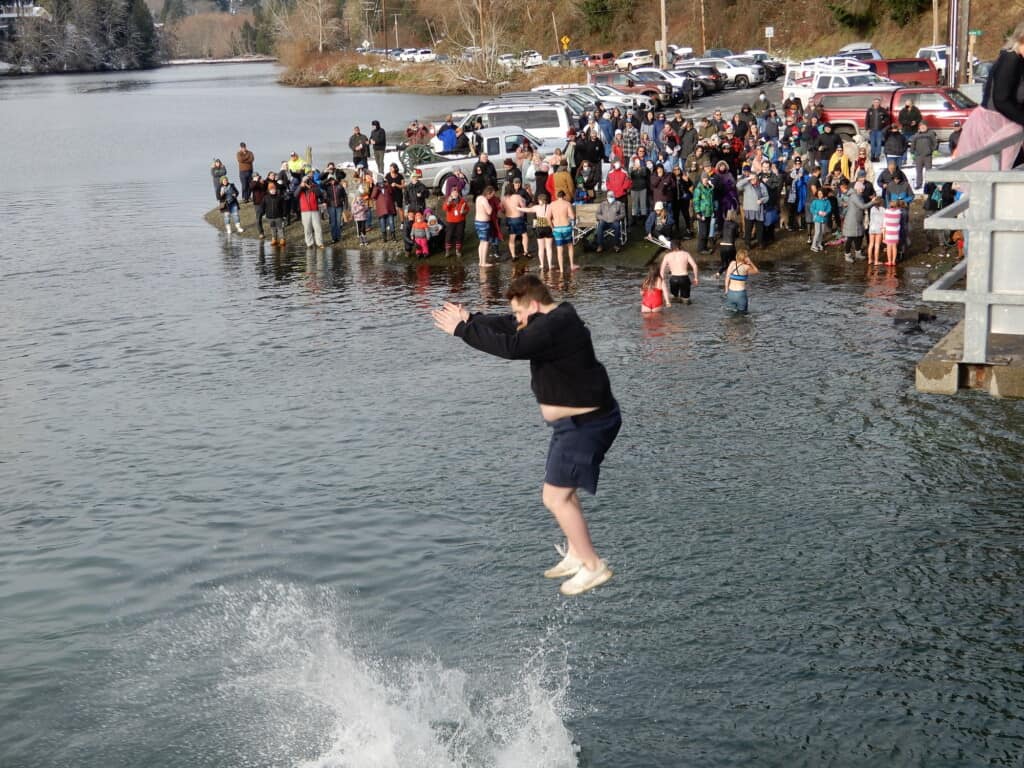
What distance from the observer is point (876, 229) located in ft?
83.6

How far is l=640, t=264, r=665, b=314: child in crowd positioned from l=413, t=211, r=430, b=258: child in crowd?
863cm

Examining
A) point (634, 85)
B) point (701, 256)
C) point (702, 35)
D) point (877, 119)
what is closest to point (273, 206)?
point (701, 256)

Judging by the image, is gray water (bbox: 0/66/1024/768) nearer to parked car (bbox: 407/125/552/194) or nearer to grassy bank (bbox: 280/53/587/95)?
parked car (bbox: 407/125/552/194)

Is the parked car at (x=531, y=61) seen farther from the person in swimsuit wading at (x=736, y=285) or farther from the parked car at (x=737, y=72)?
the person in swimsuit wading at (x=736, y=285)

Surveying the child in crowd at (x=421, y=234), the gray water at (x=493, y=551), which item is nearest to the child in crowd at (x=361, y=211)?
the child in crowd at (x=421, y=234)

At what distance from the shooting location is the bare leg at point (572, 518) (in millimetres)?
8383

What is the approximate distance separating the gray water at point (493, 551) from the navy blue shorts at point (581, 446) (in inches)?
88.2

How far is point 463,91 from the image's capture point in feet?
323

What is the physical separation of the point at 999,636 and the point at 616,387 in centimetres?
831

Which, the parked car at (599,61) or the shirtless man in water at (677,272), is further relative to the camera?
the parked car at (599,61)

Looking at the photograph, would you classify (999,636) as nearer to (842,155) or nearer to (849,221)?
(849,221)

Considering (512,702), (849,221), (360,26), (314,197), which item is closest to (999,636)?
(512,702)

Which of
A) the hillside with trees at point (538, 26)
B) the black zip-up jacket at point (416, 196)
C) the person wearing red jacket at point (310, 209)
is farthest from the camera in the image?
the hillside with trees at point (538, 26)

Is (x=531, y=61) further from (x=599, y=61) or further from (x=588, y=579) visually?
(x=588, y=579)
